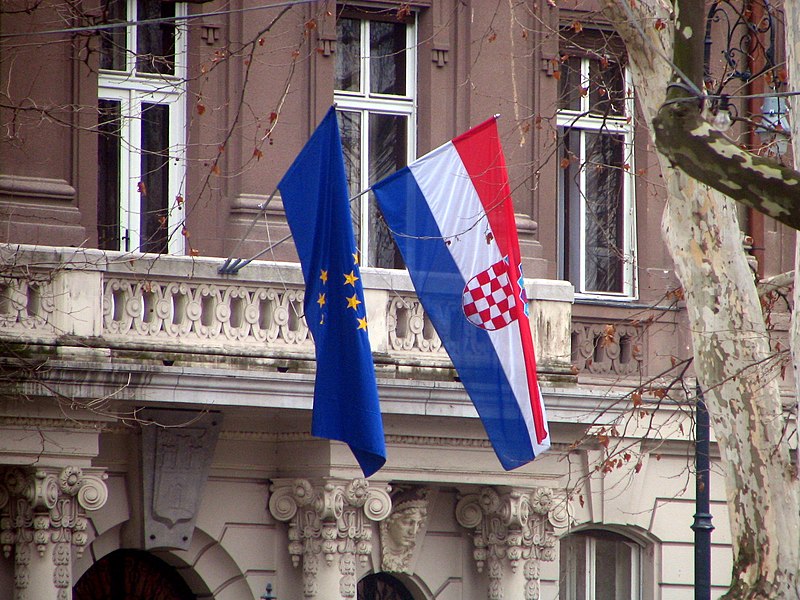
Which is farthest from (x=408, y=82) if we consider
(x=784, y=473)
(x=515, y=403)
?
(x=784, y=473)

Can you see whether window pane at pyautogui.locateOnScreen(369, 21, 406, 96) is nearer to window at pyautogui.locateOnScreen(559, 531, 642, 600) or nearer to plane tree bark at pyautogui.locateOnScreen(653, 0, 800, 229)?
window at pyautogui.locateOnScreen(559, 531, 642, 600)

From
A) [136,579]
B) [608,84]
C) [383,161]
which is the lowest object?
[136,579]

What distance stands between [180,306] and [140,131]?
2291 millimetres

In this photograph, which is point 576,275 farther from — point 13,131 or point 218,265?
point 13,131

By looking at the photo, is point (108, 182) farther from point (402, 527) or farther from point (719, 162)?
point (719, 162)

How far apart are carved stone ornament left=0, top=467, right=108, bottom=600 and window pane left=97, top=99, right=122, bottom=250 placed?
2.58 m

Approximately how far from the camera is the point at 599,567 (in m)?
21.6

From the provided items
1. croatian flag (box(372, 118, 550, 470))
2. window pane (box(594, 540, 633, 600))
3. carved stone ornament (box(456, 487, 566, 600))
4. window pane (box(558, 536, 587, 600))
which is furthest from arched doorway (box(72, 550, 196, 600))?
window pane (box(594, 540, 633, 600))

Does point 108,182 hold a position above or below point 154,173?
below

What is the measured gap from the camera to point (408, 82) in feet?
68.1

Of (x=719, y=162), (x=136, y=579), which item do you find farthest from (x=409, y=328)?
(x=719, y=162)

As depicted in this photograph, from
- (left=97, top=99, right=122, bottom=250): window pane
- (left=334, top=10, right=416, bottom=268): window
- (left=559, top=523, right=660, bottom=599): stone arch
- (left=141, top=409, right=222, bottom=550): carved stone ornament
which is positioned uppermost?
(left=334, top=10, right=416, bottom=268): window

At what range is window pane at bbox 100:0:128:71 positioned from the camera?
19156 millimetres

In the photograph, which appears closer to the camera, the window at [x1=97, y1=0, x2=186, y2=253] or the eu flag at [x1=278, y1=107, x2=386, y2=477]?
the eu flag at [x1=278, y1=107, x2=386, y2=477]
